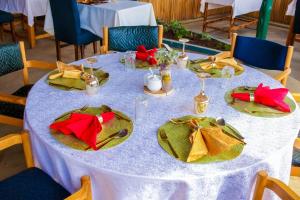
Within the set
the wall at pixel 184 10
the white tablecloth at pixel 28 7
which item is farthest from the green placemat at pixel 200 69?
the wall at pixel 184 10

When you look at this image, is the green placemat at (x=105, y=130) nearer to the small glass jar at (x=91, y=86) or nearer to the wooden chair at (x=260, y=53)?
the small glass jar at (x=91, y=86)

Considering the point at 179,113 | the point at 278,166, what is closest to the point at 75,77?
the point at 179,113

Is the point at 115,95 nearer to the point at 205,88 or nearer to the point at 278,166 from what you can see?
the point at 205,88

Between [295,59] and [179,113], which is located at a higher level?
[179,113]

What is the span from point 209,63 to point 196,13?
4.79 m

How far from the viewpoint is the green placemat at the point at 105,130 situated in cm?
122

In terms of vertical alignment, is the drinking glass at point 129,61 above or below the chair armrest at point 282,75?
above

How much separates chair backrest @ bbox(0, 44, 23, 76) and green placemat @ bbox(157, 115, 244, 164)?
47.8 inches

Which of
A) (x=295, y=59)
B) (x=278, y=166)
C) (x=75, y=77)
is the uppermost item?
(x=75, y=77)

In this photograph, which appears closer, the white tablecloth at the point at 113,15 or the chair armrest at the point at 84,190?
the chair armrest at the point at 84,190

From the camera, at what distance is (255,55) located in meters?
2.23

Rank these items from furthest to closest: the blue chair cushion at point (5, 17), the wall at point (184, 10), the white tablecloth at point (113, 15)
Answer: the wall at point (184, 10) → the blue chair cushion at point (5, 17) → the white tablecloth at point (113, 15)

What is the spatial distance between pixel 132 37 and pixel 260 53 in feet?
3.00

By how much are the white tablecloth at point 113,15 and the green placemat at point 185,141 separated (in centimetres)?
221
